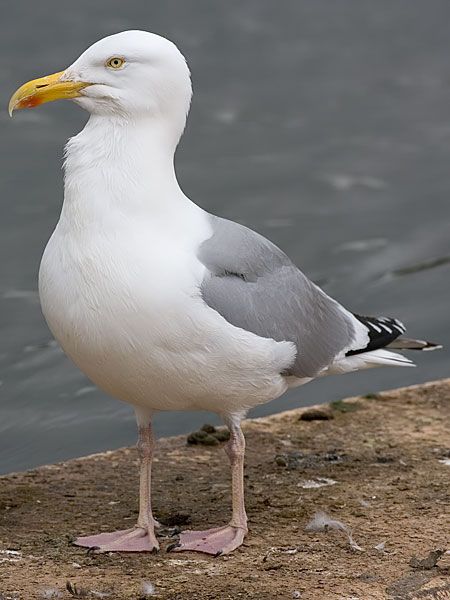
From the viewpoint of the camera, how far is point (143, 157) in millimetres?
4289

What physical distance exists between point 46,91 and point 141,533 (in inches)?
56.1

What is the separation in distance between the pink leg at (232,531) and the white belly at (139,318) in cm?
35

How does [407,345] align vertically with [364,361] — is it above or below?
above

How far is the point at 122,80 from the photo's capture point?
4.23m

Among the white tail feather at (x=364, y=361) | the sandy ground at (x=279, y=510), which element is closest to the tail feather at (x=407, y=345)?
the white tail feather at (x=364, y=361)

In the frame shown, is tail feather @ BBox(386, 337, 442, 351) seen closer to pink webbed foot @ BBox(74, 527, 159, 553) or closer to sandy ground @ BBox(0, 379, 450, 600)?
sandy ground @ BBox(0, 379, 450, 600)

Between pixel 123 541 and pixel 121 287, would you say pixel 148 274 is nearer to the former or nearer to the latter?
pixel 121 287

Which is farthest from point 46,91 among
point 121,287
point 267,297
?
point 267,297

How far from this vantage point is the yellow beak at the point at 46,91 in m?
4.25

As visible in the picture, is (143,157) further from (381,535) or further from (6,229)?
(6,229)

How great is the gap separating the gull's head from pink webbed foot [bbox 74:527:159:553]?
4.33 ft

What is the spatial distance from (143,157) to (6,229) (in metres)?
3.94

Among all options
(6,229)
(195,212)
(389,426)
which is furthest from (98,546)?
(6,229)

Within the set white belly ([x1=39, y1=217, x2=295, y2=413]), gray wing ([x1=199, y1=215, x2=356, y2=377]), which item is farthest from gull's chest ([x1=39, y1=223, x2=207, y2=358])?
gray wing ([x1=199, y1=215, x2=356, y2=377])
